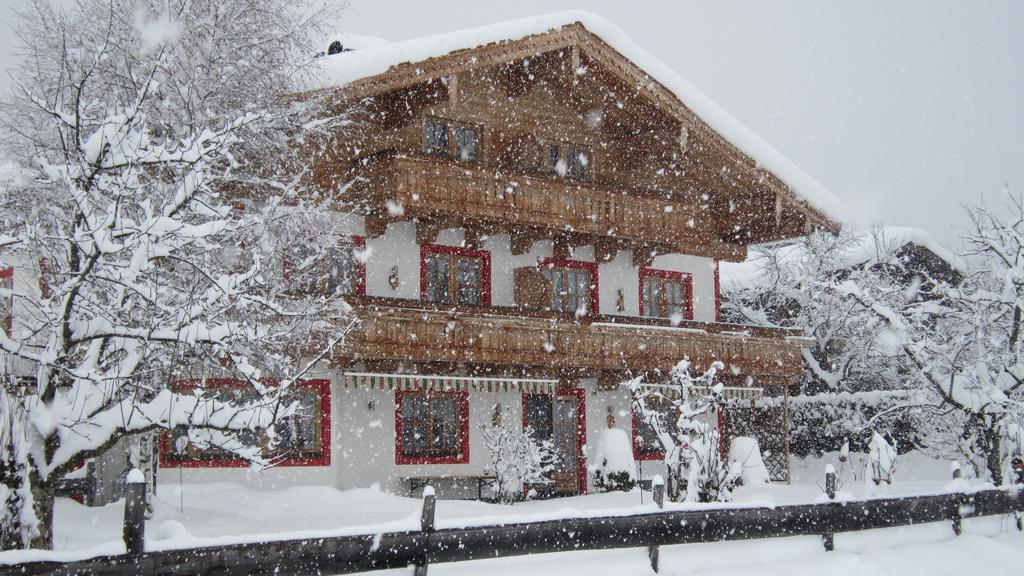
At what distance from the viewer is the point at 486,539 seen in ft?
28.3

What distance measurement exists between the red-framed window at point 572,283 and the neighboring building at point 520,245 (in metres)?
0.05

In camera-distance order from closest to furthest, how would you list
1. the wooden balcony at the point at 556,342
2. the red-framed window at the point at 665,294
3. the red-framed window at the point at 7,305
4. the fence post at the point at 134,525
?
the fence post at the point at 134,525, the red-framed window at the point at 7,305, the wooden balcony at the point at 556,342, the red-framed window at the point at 665,294

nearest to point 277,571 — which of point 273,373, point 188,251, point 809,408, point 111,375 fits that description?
point 111,375

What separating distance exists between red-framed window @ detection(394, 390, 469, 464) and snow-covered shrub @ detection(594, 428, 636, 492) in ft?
9.18

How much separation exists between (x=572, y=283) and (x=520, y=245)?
191 cm

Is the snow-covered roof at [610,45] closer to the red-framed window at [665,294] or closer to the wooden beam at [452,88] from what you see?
the wooden beam at [452,88]

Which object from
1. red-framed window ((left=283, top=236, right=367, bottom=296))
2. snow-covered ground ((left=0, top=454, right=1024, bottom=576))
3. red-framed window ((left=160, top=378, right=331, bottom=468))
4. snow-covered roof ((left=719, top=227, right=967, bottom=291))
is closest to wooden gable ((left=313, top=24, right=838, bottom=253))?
red-framed window ((left=283, top=236, right=367, bottom=296))

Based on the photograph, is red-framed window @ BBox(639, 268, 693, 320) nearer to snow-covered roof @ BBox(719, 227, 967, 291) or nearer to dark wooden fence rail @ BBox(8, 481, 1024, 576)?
snow-covered roof @ BBox(719, 227, 967, 291)

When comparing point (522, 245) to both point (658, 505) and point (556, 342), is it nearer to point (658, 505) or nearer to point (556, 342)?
point (556, 342)

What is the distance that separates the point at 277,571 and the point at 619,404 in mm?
16694

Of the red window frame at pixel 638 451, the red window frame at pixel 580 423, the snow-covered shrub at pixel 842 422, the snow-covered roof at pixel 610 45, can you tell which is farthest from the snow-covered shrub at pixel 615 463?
the snow-covered shrub at pixel 842 422

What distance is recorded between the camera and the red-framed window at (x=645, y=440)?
23.9 m

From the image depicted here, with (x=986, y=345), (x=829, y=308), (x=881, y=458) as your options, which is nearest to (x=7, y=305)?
(x=881, y=458)

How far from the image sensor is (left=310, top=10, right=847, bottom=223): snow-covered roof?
19.4m
